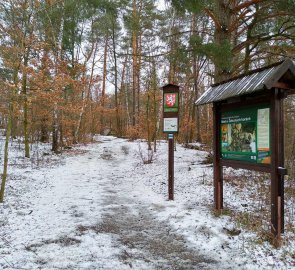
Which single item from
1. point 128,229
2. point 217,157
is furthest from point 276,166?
point 128,229

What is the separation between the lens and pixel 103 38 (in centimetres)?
2598

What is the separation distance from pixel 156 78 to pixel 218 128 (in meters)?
8.41

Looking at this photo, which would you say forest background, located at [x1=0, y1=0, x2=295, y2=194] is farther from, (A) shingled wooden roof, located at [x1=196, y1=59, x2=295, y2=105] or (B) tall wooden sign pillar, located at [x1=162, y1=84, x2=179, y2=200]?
(A) shingled wooden roof, located at [x1=196, y1=59, x2=295, y2=105]

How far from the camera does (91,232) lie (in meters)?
4.70

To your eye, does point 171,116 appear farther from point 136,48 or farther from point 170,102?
point 136,48

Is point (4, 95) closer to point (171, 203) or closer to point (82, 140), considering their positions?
point (171, 203)

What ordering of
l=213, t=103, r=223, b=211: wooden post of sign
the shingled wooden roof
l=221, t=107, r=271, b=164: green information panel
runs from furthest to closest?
l=213, t=103, r=223, b=211: wooden post of sign < l=221, t=107, r=271, b=164: green information panel < the shingled wooden roof

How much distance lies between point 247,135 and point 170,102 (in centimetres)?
270

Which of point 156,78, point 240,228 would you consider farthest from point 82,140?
point 240,228

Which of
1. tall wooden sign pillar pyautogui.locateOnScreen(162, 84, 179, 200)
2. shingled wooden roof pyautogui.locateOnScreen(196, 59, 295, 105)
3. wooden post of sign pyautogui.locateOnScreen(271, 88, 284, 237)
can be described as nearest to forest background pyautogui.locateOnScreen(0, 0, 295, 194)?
tall wooden sign pillar pyautogui.locateOnScreen(162, 84, 179, 200)

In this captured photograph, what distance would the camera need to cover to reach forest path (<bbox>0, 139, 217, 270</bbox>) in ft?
12.3

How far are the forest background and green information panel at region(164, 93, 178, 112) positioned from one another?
1627 mm

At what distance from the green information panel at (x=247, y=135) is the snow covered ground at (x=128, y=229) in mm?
1259

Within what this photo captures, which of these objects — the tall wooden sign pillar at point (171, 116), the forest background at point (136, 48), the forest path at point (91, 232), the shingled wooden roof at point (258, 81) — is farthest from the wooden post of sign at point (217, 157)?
the forest background at point (136, 48)
